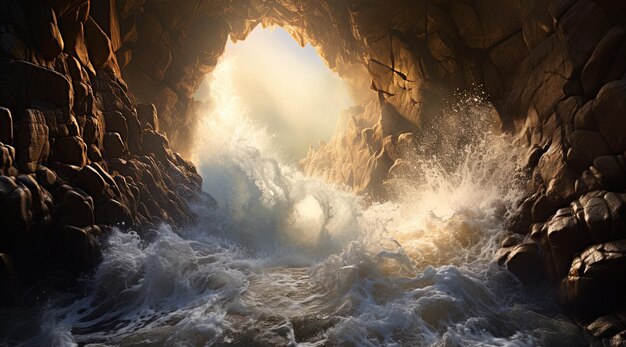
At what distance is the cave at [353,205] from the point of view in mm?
6859

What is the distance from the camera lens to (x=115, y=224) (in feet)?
31.8

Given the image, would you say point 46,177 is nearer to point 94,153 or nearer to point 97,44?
point 94,153

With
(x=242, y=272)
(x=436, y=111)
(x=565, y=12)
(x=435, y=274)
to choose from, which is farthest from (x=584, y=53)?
(x=242, y=272)

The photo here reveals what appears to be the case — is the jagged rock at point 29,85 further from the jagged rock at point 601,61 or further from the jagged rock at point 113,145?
the jagged rock at point 601,61

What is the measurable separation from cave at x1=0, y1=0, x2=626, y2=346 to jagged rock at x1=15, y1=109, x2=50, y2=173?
46 millimetres

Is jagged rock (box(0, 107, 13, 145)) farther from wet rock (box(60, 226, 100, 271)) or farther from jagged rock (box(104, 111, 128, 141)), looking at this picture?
jagged rock (box(104, 111, 128, 141))

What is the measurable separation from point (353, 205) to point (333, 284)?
25.2 ft

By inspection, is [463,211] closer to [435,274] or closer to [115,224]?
[435,274]

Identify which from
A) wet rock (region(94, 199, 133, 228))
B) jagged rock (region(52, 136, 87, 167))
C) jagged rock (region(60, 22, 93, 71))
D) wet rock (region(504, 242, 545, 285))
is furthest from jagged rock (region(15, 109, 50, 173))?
wet rock (region(504, 242, 545, 285))

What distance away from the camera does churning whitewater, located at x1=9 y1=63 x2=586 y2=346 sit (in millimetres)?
6324

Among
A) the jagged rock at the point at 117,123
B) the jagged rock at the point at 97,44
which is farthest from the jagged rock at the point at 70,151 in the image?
the jagged rock at the point at 97,44

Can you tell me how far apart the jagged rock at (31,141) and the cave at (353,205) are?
0.05 m

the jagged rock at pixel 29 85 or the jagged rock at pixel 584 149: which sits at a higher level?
the jagged rock at pixel 29 85

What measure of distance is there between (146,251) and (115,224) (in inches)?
42.8
